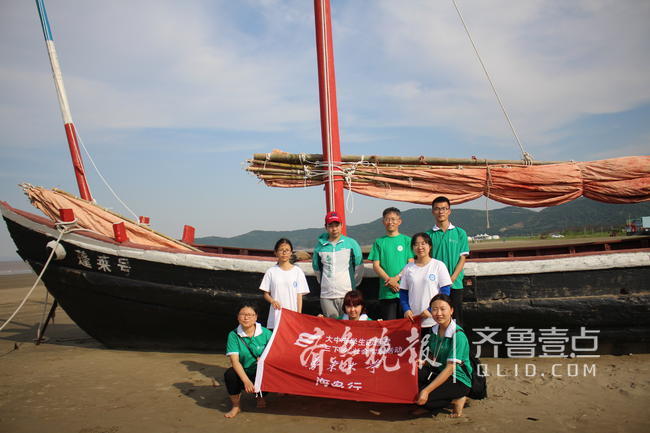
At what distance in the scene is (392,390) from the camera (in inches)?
142

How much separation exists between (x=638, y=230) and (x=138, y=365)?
2409 cm

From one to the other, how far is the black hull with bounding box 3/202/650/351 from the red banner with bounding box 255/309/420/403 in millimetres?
1548

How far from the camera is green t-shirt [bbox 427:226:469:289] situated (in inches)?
172

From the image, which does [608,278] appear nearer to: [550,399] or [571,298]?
[571,298]

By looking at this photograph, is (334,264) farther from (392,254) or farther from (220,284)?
(220,284)

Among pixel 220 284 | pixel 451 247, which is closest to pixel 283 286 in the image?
pixel 220 284

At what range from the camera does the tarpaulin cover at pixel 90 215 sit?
6.35 metres

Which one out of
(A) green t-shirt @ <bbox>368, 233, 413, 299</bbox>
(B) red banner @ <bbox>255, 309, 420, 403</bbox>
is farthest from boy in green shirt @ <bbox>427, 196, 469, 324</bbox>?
(B) red banner @ <bbox>255, 309, 420, 403</bbox>

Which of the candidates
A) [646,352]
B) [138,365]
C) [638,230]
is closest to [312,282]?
[138,365]

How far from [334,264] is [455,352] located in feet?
4.97

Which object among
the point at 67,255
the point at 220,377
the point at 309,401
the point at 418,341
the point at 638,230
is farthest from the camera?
the point at 638,230

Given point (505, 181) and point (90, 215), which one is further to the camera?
point (90, 215)

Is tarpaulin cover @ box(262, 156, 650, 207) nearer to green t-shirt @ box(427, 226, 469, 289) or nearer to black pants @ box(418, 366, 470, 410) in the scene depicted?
green t-shirt @ box(427, 226, 469, 289)

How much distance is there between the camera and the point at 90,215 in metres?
6.59
